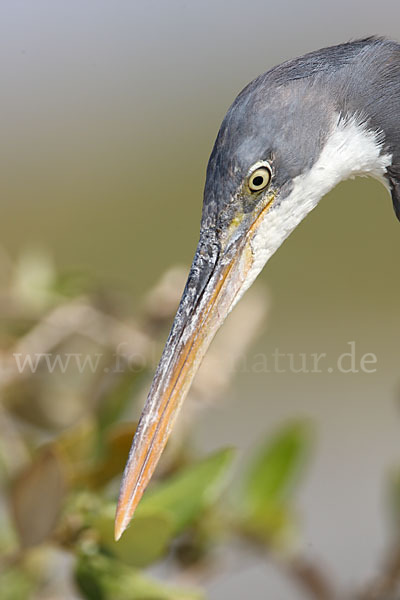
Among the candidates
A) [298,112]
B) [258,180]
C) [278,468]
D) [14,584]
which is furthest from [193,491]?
[298,112]

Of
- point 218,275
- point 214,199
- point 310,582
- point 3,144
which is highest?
point 214,199

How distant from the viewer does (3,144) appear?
294 inches

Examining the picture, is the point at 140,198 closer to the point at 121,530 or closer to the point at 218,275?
the point at 218,275

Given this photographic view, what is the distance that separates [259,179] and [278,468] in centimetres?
66

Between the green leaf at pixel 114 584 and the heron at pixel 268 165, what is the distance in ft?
0.60

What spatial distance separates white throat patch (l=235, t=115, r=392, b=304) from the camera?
1741mm

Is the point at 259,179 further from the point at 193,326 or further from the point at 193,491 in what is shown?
the point at 193,491

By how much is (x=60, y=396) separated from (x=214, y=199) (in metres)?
0.54

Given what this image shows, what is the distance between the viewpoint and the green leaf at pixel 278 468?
6.13 feet

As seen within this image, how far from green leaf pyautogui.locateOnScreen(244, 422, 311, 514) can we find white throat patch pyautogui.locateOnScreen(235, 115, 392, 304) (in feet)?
1.24

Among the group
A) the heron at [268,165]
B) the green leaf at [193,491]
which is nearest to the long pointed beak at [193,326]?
the heron at [268,165]

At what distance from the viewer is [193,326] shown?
1.72 metres

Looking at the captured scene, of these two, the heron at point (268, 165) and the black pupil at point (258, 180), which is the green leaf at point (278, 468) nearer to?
the heron at point (268, 165)

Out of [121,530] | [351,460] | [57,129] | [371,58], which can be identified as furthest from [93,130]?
[121,530]
